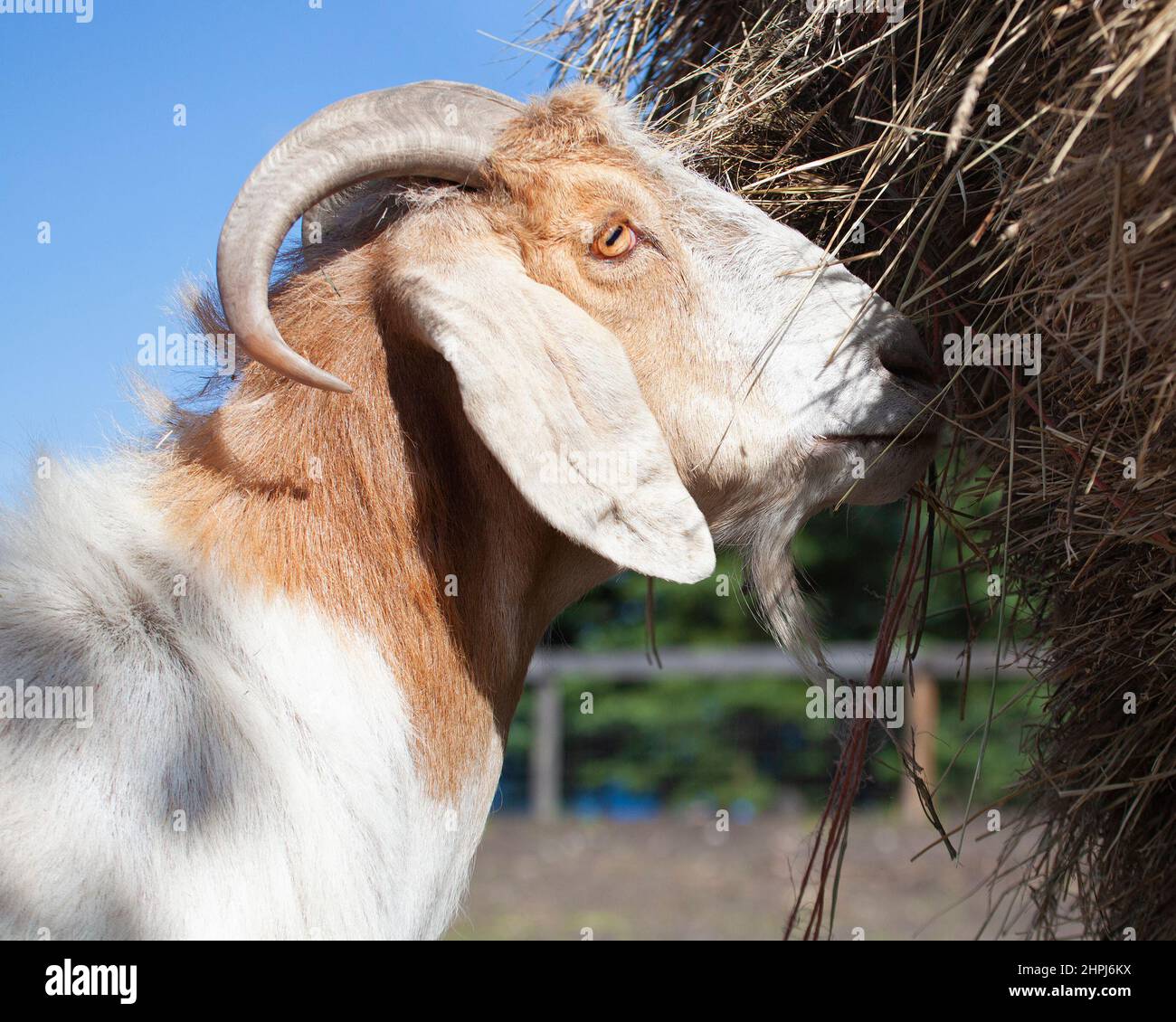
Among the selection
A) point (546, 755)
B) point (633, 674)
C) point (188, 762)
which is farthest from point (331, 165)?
point (546, 755)

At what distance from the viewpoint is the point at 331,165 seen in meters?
2.36

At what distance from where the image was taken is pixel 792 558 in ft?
9.70

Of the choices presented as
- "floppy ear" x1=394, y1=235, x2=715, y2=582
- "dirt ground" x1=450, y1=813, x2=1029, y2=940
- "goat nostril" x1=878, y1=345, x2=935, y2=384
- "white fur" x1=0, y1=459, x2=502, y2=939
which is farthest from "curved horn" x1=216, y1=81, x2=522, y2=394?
"dirt ground" x1=450, y1=813, x2=1029, y2=940

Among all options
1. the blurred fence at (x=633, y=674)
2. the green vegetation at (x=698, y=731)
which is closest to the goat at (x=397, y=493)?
the blurred fence at (x=633, y=674)

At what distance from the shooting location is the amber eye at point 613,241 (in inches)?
101

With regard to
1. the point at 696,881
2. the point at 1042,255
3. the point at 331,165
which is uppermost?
the point at 331,165

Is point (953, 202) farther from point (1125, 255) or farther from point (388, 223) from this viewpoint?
point (388, 223)

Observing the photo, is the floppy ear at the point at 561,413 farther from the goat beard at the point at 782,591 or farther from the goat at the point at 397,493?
the goat beard at the point at 782,591

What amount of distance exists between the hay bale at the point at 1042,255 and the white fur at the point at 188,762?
1.46 meters

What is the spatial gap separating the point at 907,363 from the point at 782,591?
71cm

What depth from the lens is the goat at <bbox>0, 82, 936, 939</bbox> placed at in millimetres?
2094

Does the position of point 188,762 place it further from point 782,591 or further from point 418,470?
point 782,591

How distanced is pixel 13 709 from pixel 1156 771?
244cm

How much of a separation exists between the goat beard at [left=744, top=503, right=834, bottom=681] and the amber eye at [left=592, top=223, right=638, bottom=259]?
2.39ft
